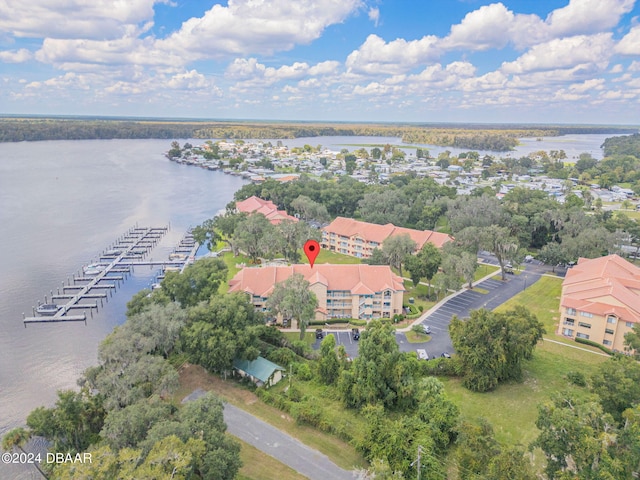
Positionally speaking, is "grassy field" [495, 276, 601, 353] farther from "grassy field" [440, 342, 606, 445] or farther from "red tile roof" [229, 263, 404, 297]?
"red tile roof" [229, 263, 404, 297]

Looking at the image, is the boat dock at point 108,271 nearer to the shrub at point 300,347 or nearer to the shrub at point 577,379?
the shrub at point 300,347

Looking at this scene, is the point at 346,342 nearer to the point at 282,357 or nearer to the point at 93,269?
the point at 282,357

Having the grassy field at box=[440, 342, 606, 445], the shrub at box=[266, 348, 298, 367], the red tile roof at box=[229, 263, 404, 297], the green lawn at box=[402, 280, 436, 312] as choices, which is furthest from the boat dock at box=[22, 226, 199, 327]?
the grassy field at box=[440, 342, 606, 445]

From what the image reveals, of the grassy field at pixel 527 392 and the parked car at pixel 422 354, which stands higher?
the parked car at pixel 422 354

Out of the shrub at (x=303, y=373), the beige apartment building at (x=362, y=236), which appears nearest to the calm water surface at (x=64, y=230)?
the shrub at (x=303, y=373)

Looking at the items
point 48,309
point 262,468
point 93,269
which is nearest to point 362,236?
point 93,269

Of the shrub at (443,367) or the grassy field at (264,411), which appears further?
the shrub at (443,367)

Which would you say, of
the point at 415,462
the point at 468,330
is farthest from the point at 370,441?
the point at 468,330
